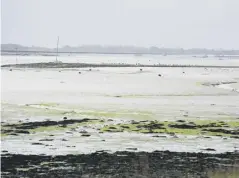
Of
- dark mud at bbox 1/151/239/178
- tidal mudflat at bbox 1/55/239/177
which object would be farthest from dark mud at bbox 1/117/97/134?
dark mud at bbox 1/151/239/178

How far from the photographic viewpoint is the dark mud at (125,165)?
11734mm

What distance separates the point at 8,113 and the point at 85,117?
3.67m

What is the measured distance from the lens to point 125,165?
12695mm

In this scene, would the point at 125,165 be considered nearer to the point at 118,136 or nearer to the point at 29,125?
the point at 118,136

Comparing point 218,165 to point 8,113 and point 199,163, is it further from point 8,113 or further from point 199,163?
point 8,113

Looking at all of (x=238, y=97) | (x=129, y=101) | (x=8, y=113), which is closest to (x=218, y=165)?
(x=8, y=113)

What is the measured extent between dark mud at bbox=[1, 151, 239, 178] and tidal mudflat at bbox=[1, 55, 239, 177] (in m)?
0.02

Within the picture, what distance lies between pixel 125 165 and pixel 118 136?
440cm

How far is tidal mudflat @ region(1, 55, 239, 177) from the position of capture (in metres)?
12.4

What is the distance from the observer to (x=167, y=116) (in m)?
22.5

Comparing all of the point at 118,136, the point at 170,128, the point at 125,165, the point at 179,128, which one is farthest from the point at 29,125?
the point at 125,165

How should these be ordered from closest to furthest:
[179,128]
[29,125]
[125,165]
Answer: [125,165] → [29,125] → [179,128]

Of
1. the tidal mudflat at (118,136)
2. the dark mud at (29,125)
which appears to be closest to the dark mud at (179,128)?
the tidal mudflat at (118,136)

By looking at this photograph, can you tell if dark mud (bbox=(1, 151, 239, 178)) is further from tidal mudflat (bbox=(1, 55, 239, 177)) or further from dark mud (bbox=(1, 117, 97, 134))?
dark mud (bbox=(1, 117, 97, 134))
